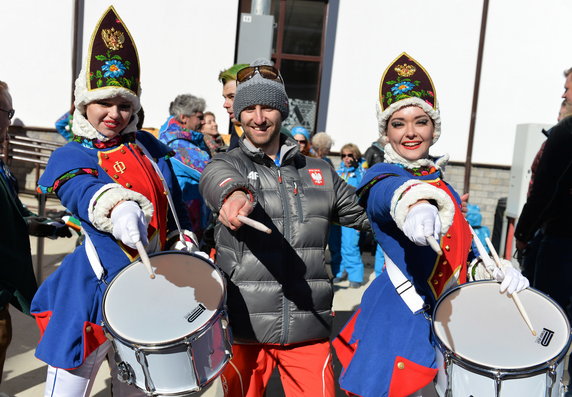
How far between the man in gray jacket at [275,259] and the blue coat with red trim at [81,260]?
367 millimetres

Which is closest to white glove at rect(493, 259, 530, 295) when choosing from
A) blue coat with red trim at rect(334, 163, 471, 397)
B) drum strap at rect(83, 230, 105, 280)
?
blue coat with red trim at rect(334, 163, 471, 397)

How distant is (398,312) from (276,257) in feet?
1.76

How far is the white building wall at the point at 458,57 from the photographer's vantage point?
30.4 ft

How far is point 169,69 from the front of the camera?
918cm

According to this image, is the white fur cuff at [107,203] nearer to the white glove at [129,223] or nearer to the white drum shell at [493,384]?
the white glove at [129,223]

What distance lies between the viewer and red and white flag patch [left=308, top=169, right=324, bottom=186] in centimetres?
227

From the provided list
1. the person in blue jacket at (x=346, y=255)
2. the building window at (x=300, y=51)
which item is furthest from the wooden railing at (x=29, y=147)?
the person in blue jacket at (x=346, y=255)

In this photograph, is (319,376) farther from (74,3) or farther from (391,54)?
(74,3)

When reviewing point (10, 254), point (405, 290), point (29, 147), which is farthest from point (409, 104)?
point (29, 147)

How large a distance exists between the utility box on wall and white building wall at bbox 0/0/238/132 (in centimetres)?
461

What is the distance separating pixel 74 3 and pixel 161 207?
316 inches

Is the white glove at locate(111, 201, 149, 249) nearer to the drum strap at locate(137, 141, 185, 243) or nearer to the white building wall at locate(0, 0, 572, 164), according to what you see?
the drum strap at locate(137, 141, 185, 243)

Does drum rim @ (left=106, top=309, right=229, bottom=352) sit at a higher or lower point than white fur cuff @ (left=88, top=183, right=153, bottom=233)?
lower

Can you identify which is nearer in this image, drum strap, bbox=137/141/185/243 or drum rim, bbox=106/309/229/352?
drum rim, bbox=106/309/229/352
